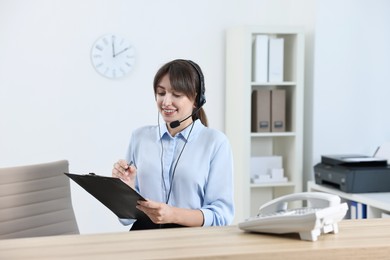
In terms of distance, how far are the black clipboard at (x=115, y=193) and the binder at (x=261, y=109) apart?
263 centimetres

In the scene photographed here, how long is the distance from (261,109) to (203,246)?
3.18m

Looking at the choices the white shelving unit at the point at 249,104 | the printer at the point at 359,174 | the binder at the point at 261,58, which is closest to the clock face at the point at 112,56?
the white shelving unit at the point at 249,104

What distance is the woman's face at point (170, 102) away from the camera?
2.38 metres

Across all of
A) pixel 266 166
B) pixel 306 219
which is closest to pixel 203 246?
Result: pixel 306 219

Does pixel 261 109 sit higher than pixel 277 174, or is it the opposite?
pixel 261 109

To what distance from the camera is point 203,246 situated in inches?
65.1

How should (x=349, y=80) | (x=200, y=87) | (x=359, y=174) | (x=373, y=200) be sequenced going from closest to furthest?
(x=200, y=87) → (x=373, y=200) → (x=359, y=174) → (x=349, y=80)

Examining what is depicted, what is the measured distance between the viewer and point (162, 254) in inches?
61.9

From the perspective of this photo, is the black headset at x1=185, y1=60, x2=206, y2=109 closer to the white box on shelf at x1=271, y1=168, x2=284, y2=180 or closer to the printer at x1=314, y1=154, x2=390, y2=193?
the printer at x1=314, y1=154, x2=390, y2=193

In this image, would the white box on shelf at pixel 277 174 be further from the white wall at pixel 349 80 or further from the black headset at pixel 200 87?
the black headset at pixel 200 87

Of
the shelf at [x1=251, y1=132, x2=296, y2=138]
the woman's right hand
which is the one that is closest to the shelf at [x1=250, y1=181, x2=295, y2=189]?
the shelf at [x1=251, y1=132, x2=296, y2=138]

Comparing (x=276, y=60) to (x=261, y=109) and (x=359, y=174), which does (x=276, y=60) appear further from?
(x=359, y=174)

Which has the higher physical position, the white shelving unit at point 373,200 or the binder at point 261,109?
the binder at point 261,109

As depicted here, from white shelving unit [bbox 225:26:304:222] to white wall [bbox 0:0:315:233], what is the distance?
0.61 ft
